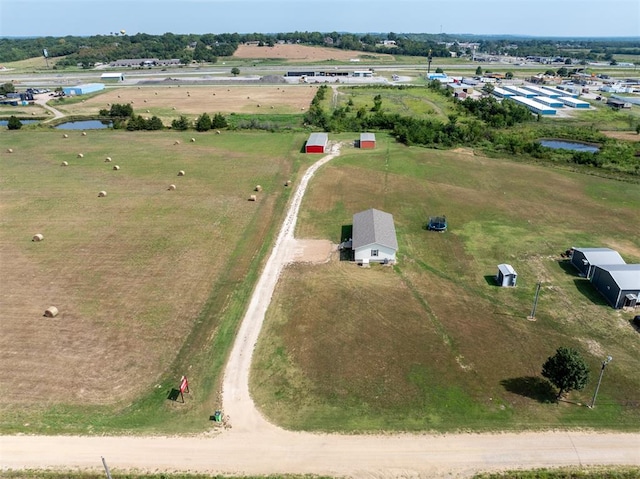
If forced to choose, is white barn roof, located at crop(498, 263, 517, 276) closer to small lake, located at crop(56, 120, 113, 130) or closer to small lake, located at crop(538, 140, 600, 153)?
small lake, located at crop(538, 140, 600, 153)

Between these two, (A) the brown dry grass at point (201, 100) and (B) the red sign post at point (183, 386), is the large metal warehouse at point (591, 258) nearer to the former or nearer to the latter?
(B) the red sign post at point (183, 386)

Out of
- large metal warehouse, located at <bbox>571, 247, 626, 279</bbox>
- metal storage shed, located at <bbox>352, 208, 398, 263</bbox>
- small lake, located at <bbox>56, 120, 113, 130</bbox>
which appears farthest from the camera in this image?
small lake, located at <bbox>56, 120, 113, 130</bbox>

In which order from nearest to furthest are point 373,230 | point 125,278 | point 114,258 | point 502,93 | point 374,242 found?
point 125,278, point 374,242, point 114,258, point 373,230, point 502,93

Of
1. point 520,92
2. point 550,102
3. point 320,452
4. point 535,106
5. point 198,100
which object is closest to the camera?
point 320,452

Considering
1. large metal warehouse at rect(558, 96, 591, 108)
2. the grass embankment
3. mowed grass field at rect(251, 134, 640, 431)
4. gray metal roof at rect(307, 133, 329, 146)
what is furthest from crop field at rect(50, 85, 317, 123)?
the grass embankment

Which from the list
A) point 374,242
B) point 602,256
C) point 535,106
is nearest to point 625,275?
point 602,256

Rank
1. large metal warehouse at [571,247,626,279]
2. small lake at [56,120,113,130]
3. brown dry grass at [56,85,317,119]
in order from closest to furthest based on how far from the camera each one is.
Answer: large metal warehouse at [571,247,626,279] < small lake at [56,120,113,130] < brown dry grass at [56,85,317,119]

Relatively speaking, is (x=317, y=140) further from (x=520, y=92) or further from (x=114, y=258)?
(x=520, y=92)

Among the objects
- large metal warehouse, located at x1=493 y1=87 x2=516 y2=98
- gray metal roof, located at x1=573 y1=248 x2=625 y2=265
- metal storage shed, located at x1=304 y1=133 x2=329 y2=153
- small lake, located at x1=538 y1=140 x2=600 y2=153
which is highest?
large metal warehouse, located at x1=493 y1=87 x2=516 y2=98
